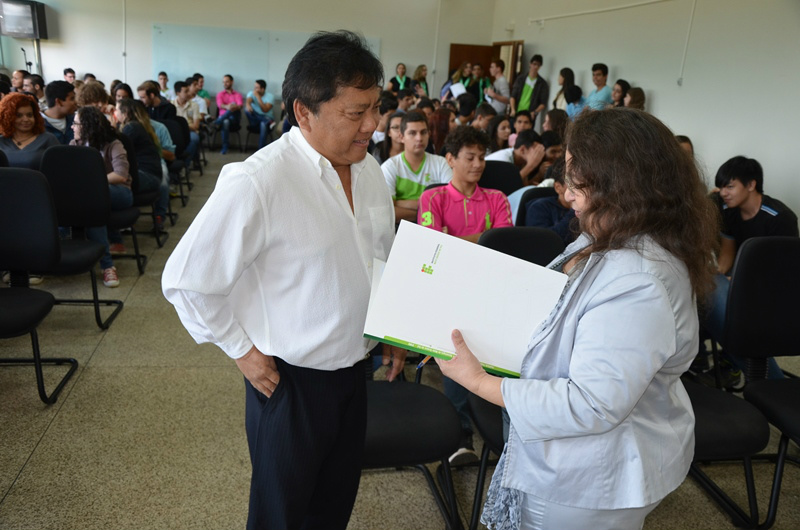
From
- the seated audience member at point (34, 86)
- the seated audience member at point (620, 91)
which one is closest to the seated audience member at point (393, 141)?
the seated audience member at point (620, 91)

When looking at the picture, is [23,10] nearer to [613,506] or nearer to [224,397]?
[224,397]

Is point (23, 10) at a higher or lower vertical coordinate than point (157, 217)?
higher

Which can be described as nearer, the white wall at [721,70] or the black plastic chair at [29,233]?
the black plastic chair at [29,233]

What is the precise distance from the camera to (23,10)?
10.4 metres

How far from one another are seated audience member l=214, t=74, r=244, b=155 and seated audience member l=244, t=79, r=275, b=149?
20 cm

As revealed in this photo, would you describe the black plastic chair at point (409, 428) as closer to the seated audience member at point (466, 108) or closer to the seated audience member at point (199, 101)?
the seated audience member at point (466, 108)

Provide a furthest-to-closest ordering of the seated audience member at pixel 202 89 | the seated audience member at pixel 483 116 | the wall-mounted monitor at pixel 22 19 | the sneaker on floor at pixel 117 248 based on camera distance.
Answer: the seated audience member at pixel 202 89, the wall-mounted monitor at pixel 22 19, the seated audience member at pixel 483 116, the sneaker on floor at pixel 117 248

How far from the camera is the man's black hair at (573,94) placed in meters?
8.33

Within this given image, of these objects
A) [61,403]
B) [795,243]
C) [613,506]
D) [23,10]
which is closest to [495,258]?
[613,506]

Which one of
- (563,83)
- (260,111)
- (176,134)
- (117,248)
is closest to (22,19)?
(260,111)

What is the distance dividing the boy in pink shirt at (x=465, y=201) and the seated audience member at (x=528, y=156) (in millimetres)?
1457

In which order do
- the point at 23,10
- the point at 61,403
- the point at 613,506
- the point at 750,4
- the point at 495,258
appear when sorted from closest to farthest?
the point at 613,506 → the point at 495,258 → the point at 61,403 → the point at 750,4 → the point at 23,10

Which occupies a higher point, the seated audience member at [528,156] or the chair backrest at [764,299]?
the seated audience member at [528,156]

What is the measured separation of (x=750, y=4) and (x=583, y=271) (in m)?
6.07
